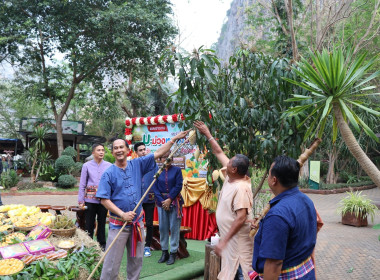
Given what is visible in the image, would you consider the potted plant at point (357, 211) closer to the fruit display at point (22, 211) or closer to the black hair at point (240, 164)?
the black hair at point (240, 164)

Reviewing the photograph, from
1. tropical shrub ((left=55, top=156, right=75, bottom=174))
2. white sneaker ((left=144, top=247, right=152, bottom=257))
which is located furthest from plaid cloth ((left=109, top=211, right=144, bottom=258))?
tropical shrub ((left=55, top=156, right=75, bottom=174))

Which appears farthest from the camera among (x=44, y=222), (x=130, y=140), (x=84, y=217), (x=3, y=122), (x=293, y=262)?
(x=3, y=122)

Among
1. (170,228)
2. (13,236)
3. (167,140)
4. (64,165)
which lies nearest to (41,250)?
(13,236)

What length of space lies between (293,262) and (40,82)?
784 inches

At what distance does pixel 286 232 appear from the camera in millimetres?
2023

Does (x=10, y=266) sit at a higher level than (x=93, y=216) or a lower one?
higher

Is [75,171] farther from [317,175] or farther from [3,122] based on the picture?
[3,122]

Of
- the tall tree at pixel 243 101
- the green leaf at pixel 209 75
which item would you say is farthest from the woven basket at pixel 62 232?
the green leaf at pixel 209 75

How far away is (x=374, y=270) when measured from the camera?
20.2ft

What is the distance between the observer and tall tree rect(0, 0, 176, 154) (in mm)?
17625

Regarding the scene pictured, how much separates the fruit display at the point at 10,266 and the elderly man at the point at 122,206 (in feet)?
2.77

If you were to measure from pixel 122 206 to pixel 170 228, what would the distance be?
2.19 meters

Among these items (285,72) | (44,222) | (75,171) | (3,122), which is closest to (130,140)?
(44,222)

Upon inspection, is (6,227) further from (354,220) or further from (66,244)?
(354,220)
